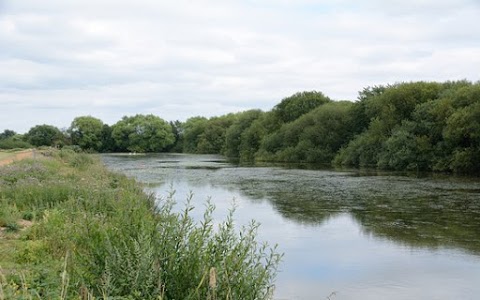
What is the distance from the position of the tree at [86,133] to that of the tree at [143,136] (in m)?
3.34

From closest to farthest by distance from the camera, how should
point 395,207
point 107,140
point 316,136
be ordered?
point 395,207 → point 316,136 → point 107,140

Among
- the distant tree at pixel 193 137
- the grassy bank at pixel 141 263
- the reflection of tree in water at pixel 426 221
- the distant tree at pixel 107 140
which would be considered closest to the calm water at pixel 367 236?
the reflection of tree in water at pixel 426 221

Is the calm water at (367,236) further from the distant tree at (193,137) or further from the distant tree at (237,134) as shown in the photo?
the distant tree at (193,137)

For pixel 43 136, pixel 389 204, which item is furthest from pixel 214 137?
pixel 389 204

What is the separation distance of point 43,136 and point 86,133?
86.5 ft

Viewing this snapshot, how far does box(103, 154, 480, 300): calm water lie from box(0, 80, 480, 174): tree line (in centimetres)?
1235

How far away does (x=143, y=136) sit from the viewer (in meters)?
110

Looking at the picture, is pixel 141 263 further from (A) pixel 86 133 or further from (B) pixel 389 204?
(A) pixel 86 133

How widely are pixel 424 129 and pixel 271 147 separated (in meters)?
26.0

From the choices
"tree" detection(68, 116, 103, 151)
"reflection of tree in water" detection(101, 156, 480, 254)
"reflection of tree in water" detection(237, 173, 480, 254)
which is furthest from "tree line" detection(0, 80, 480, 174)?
"reflection of tree in water" detection(237, 173, 480, 254)

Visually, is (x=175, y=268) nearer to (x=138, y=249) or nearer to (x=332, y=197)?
(x=138, y=249)

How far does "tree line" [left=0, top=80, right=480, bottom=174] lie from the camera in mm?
38344

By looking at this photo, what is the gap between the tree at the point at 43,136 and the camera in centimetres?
7781

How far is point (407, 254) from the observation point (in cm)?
1255
